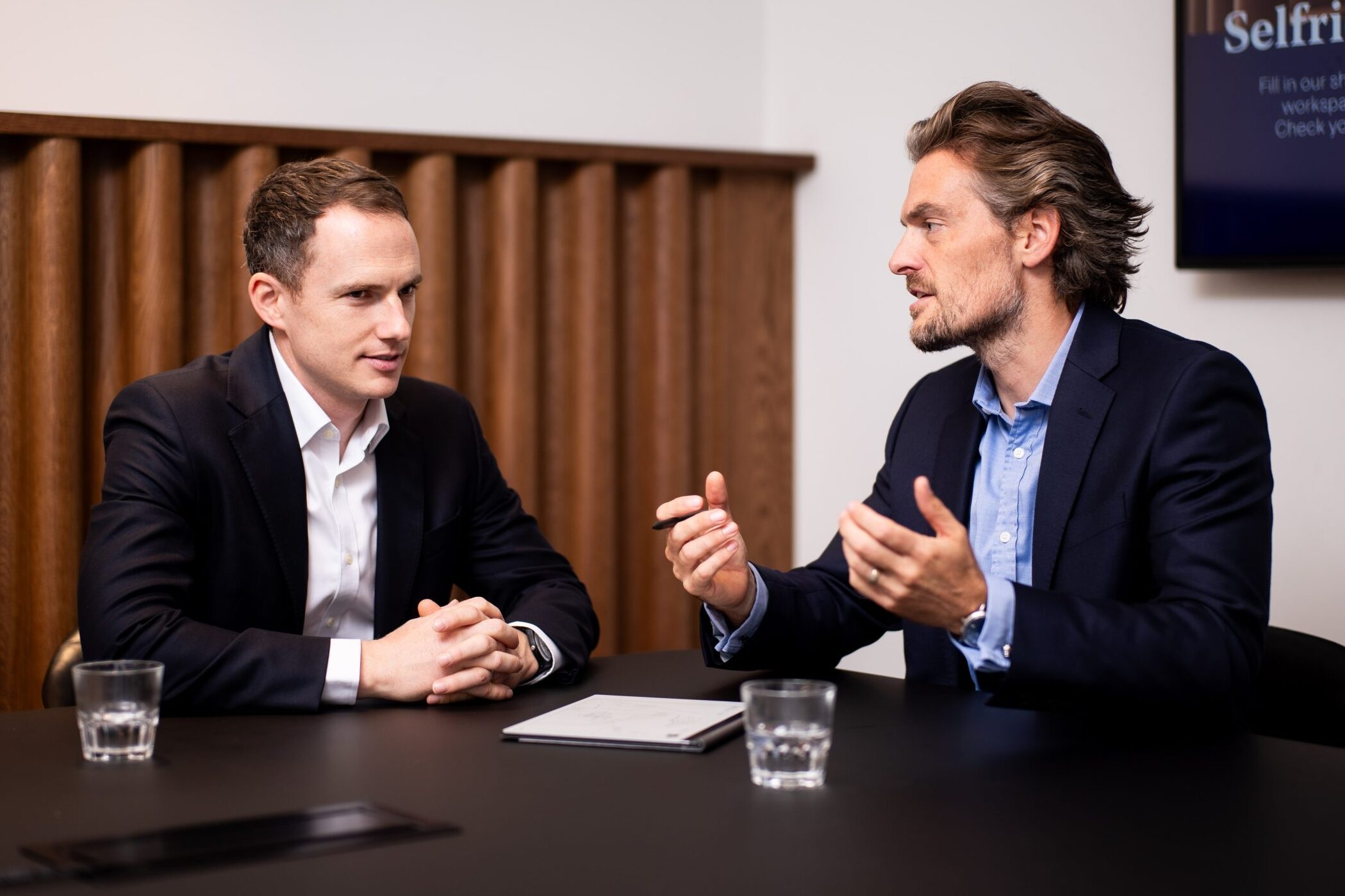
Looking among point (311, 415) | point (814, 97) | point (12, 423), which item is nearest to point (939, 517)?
point (311, 415)

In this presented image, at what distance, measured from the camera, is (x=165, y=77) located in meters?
3.38

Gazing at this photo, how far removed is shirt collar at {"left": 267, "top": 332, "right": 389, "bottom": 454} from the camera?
241cm

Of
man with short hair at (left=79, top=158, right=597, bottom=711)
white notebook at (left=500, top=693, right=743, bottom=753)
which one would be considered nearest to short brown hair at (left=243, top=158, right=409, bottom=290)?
man with short hair at (left=79, top=158, right=597, bottom=711)

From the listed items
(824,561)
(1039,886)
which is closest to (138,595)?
(824,561)

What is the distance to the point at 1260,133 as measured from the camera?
2.88 m

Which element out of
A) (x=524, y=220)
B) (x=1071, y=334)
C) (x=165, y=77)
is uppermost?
(x=165, y=77)

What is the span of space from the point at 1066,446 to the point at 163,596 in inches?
53.2

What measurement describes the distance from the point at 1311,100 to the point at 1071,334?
3.10 feet

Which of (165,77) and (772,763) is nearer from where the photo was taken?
(772,763)

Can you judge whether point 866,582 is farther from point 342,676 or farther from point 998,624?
point 342,676

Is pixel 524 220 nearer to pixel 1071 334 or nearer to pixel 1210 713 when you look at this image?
pixel 1071 334

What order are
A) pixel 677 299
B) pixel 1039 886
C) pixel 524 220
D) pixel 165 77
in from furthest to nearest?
pixel 677 299 < pixel 524 220 < pixel 165 77 < pixel 1039 886

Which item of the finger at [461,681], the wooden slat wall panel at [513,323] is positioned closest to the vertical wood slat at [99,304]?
the wooden slat wall panel at [513,323]

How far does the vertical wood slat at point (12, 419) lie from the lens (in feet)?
10.4
